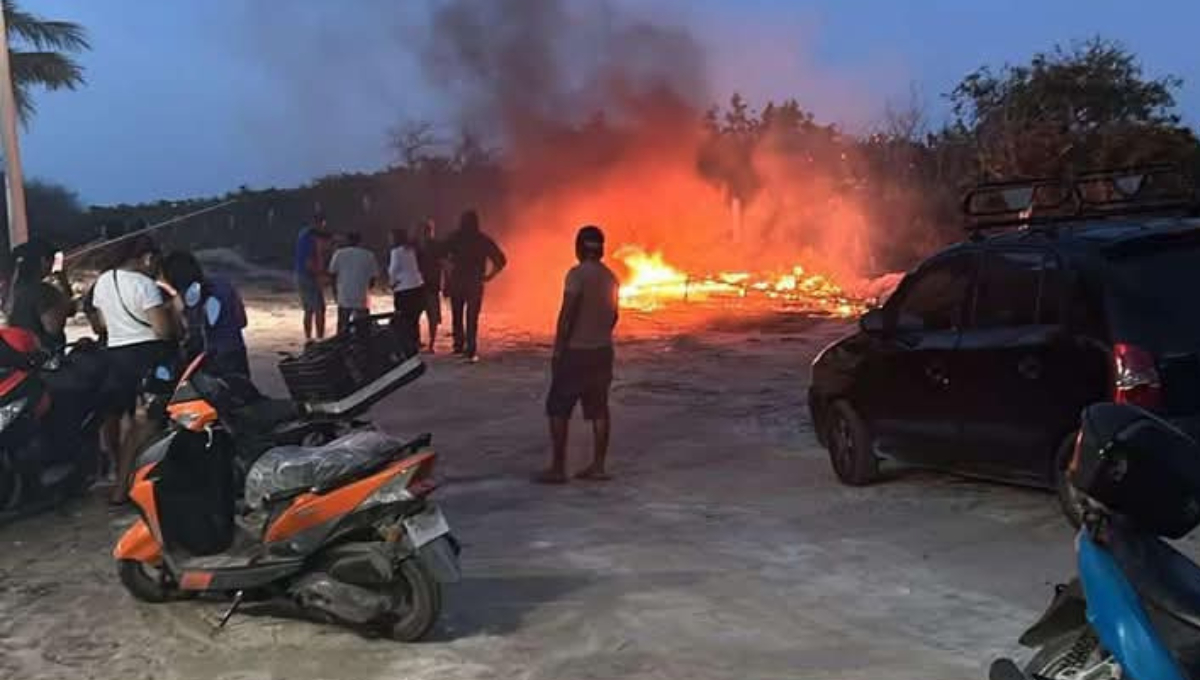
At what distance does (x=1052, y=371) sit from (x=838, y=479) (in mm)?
1986

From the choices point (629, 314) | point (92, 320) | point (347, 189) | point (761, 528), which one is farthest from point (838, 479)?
point (347, 189)

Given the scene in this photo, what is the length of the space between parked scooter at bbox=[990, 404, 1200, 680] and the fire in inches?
682

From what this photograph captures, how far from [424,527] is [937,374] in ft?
11.7

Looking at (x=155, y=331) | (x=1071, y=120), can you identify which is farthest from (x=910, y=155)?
(x=155, y=331)

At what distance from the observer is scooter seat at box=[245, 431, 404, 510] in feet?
17.1

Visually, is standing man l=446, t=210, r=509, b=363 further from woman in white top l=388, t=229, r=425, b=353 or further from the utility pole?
the utility pole

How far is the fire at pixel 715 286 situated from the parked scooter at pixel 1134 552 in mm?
17315

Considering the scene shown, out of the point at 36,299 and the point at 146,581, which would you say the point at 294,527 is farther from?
the point at 36,299

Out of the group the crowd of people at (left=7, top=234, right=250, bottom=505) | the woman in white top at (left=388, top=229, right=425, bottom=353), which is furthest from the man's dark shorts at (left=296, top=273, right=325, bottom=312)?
the crowd of people at (left=7, top=234, right=250, bottom=505)

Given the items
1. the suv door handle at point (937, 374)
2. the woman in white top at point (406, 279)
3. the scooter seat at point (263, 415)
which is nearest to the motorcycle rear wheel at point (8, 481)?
the scooter seat at point (263, 415)

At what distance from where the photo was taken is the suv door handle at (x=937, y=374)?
737 centimetres

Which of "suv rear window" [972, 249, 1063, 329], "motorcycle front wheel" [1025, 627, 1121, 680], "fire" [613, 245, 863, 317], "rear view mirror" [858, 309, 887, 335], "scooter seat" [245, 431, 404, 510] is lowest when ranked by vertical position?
"fire" [613, 245, 863, 317]

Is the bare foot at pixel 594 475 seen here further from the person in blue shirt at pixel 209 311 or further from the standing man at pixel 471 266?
the standing man at pixel 471 266

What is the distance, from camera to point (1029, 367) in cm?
679
